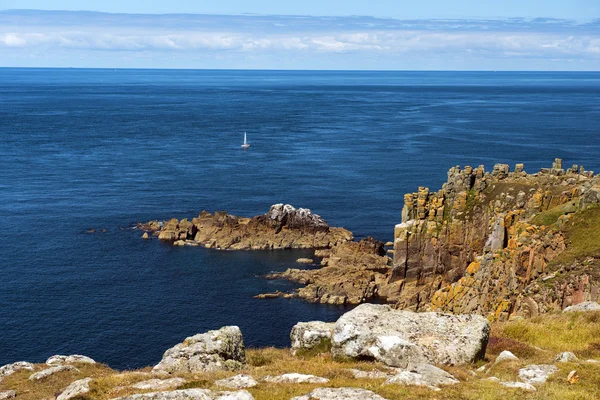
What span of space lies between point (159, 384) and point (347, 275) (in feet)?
253

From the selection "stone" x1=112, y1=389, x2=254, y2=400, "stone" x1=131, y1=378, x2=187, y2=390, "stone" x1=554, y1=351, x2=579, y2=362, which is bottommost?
"stone" x1=131, y1=378, x2=187, y2=390

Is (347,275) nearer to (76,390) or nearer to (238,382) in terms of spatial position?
(238,382)

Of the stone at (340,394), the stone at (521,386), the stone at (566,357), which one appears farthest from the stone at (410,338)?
the stone at (340,394)

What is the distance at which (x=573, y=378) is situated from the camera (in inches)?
994

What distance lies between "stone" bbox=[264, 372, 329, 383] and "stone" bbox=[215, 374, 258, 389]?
816 millimetres

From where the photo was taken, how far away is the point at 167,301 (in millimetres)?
92312

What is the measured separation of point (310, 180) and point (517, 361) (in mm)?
133671

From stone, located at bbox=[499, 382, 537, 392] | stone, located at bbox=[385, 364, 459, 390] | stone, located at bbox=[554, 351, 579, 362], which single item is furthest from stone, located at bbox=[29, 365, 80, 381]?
stone, located at bbox=[554, 351, 579, 362]

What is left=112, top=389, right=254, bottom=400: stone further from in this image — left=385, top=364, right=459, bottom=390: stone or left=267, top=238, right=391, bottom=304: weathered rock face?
left=267, top=238, right=391, bottom=304: weathered rock face

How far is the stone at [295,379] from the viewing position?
2575cm

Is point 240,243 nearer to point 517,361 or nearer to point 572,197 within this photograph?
point 572,197

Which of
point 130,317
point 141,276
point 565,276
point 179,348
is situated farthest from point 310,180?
point 179,348

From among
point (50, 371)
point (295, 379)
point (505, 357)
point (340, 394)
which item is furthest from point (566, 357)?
point (50, 371)

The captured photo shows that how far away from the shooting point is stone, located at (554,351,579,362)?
28156mm
